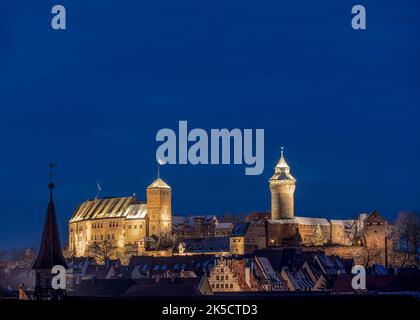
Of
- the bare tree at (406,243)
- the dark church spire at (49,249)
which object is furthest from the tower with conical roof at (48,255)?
the bare tree at (406,243)

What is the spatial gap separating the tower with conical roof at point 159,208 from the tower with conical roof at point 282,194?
43.9 feet

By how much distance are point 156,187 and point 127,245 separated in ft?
30.4

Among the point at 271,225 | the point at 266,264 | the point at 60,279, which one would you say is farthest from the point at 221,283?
the point at 60,279

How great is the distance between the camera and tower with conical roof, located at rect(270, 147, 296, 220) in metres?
151

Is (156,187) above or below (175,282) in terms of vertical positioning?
above

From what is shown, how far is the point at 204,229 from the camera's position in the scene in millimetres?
158750

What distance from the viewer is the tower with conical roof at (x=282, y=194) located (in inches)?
5940

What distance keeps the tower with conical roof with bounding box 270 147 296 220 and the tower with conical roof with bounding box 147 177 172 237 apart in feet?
43.9

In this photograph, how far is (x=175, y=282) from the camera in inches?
3708

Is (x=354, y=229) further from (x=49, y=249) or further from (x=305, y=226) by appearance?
(x=49, y=249)

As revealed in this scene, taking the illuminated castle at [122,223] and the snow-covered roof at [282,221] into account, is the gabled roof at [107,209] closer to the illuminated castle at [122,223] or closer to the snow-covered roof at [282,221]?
the illuminated castle at [122,223]

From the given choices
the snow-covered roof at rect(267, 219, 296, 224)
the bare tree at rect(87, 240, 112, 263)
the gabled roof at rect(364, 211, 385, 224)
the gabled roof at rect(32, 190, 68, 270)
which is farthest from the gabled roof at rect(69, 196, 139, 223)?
the gabled roof at rect(32, 190, 68, 270)

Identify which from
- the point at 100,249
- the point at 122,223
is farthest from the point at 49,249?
the point at 122,223
